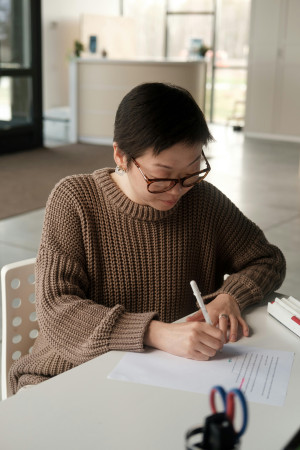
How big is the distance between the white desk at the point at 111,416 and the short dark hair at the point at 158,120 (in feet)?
1.56

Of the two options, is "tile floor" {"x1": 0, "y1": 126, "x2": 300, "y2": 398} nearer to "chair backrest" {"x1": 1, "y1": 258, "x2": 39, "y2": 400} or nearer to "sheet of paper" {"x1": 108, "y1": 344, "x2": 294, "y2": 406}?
"chair backrest" {"x1": 1, "y1": 258, "x2": 39, "y2": 400}

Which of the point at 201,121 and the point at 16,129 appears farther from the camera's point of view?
the point at 16,129

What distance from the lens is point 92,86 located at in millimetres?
8680

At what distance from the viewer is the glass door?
7461 mm

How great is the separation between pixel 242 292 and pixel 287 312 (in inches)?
5.8

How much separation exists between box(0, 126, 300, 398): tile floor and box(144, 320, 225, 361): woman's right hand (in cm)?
238

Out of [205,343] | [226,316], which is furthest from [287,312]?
[205,343]

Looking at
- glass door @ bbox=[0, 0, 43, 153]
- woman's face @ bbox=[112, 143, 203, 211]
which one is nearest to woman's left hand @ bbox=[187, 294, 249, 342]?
woman's face @ bbox=[112, 143, 203, 211]

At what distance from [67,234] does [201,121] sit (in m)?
0.39

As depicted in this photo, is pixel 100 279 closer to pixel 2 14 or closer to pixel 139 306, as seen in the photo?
pixel 139 306

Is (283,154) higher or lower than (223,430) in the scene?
lower

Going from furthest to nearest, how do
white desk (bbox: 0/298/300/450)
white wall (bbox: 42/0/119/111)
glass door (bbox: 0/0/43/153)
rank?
1. white wall (bbox: 42/0/119/111)
2. glass door (bbox: 0/0/43/153)
3. white desk (bbox: 0/298/300/450)

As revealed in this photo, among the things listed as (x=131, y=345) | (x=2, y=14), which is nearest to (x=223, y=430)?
(x=131, y=345)

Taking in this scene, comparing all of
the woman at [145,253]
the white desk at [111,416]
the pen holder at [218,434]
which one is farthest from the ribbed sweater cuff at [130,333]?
the pen holder at [218,434]
